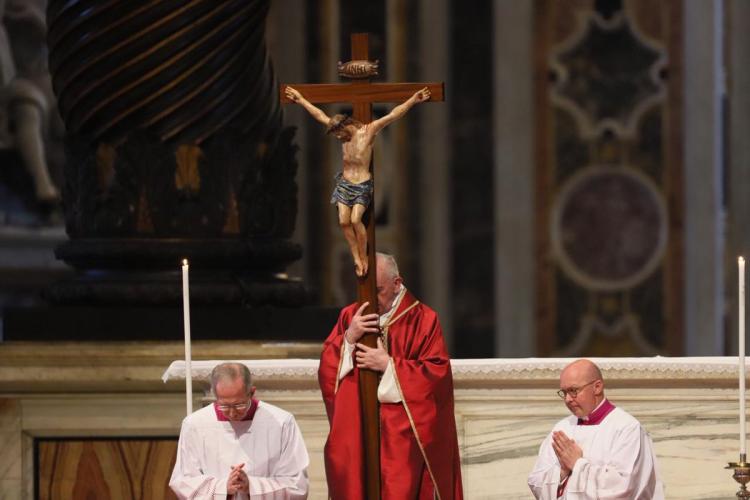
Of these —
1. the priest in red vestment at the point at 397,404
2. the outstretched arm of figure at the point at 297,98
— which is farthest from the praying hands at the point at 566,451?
the outstretched arm of figure at the point at 297,98

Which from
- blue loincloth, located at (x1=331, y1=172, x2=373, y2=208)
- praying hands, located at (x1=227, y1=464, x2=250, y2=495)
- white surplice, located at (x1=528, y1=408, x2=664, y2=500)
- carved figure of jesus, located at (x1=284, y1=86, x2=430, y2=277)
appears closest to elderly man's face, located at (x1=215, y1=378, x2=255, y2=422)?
praying hands, located at (x1=227, y1=464, x2=250, y2=495)

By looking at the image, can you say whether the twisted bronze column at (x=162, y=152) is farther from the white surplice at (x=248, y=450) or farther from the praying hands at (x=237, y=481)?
the praying hands at (x=237, y=481)

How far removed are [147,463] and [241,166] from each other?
1.21 metres

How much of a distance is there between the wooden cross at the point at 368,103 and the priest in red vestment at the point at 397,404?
29mm

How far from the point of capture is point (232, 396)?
6.18 m

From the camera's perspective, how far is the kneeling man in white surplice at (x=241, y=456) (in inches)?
248

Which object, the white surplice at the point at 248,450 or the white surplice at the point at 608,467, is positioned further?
the white surplice at the point at 248,450

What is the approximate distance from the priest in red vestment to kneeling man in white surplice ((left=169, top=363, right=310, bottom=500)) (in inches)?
5.1

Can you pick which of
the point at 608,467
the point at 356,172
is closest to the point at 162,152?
the point at 356,172

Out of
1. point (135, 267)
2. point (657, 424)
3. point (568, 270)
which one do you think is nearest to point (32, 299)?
point (568, 270)

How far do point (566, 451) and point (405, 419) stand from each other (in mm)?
519

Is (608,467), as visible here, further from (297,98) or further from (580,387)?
(297,98)

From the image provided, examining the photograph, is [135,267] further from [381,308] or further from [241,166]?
[381,308]

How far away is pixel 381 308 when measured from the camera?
6.45 metres
